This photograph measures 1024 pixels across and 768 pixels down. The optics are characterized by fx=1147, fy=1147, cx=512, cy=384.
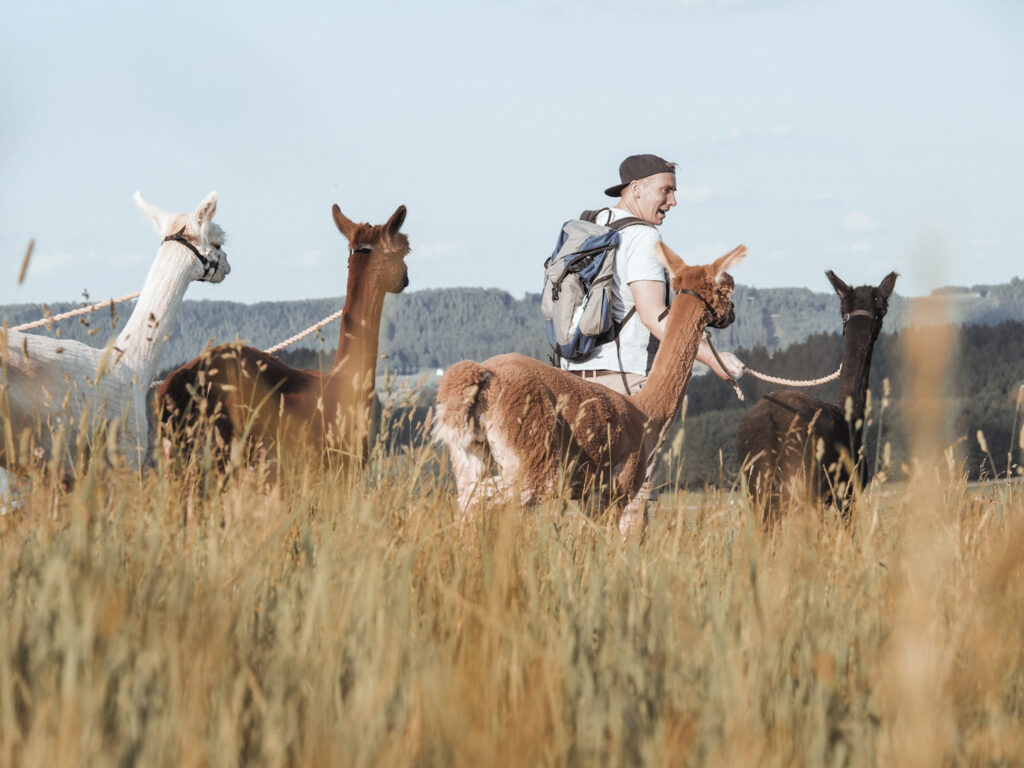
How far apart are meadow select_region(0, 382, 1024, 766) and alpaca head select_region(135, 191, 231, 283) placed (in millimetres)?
4134

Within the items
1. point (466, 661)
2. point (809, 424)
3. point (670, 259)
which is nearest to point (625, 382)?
point (670, 259)

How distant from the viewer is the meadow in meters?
1.76

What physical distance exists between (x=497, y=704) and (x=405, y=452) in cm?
218

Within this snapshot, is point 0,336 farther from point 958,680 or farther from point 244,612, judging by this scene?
point 958,680

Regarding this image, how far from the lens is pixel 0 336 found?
121 inches

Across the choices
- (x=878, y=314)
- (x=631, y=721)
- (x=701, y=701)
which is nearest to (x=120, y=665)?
(x=631, y=721)

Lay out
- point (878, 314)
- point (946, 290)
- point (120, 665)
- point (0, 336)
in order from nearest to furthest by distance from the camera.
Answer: point (946, 290)
point (120, 665)
point (0, 336)
point (878, 314)

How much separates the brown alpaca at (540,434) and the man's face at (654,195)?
1.30 m

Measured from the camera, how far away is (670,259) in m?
5.57

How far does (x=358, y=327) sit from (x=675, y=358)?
170 cm

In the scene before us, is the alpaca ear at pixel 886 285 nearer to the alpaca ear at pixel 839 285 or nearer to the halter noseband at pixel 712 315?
the alpaca ear at pixel 839 285

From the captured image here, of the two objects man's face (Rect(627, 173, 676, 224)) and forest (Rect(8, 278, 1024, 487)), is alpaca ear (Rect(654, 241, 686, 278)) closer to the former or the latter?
man's face (Rect(627, 173, 676, 224))

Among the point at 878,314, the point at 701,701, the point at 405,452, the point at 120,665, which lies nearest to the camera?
the point at 120,665

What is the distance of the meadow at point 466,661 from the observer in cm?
176
